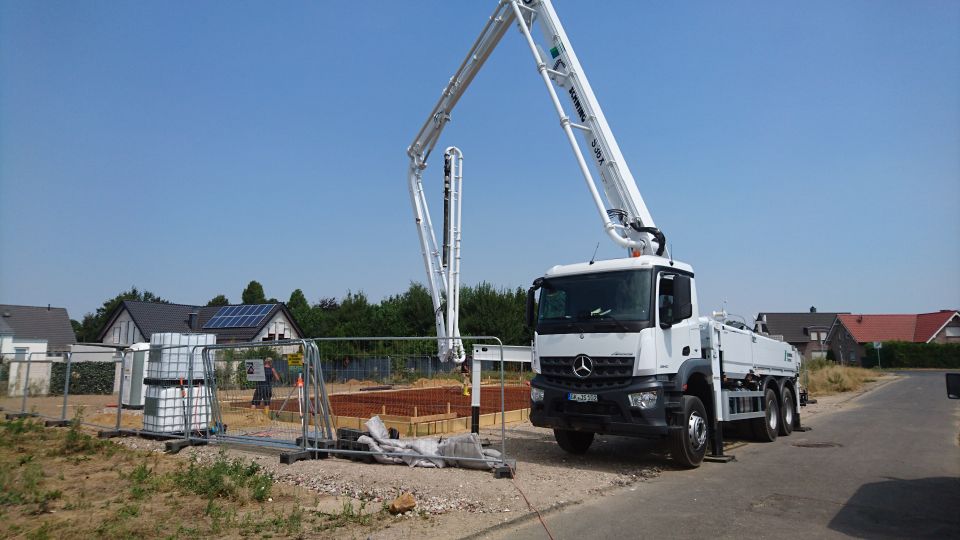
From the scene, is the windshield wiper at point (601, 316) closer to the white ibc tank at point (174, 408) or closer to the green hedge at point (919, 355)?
the white ibc tank at point (174, 408)

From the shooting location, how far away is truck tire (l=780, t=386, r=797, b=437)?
1296 cm

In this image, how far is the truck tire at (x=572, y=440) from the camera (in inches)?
396

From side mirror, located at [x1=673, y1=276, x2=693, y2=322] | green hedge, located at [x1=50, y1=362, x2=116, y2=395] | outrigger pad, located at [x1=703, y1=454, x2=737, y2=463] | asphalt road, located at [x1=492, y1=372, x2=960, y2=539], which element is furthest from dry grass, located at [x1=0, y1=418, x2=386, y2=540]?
green hedge, located at [x1=50, y1=362, x2=116, y2=395]

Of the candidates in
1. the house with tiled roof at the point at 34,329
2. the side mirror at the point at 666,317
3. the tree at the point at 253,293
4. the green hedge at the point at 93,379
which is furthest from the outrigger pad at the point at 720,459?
the tree at the point at 253,293

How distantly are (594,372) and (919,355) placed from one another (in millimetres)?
65845

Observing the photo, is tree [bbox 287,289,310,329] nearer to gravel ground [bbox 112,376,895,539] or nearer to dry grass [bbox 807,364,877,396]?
dry grass [bbox 807,364,877,396]

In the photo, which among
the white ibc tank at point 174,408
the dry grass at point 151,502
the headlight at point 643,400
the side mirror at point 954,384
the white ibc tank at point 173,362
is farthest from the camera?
the white ibc tank at point 173,362

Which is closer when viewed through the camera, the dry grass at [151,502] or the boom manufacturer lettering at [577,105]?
the dry grass at [151,502]

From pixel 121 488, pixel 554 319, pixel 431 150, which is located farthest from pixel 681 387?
pixel 431 150

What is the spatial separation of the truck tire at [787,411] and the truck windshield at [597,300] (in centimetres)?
678

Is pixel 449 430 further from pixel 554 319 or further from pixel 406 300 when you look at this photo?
pixel 406 300

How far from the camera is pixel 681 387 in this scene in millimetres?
8508

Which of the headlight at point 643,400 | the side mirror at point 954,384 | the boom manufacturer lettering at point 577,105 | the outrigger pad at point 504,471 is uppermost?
the boom manufacturer lettering at point 577,105

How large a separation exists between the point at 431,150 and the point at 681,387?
533 inches
